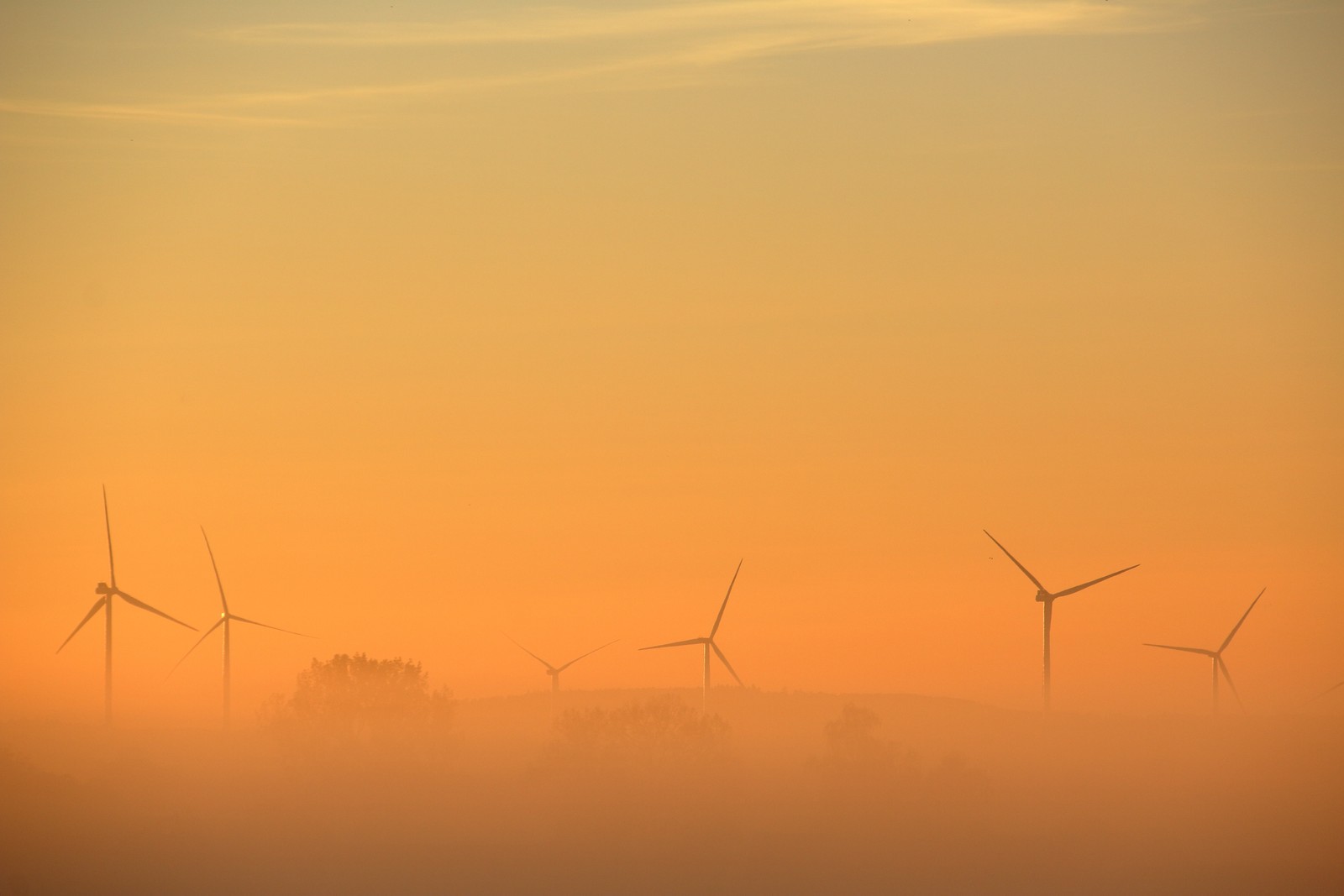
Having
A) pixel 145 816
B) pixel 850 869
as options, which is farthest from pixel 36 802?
pixel 850 869

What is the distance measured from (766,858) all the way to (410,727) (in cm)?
3576

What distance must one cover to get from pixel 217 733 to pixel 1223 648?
83000mm

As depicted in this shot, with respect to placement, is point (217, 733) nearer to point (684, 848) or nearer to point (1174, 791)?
point (684, 848)

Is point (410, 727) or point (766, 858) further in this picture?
point (410, 727)

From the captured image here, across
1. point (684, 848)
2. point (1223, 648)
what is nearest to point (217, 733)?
point (684, 848)

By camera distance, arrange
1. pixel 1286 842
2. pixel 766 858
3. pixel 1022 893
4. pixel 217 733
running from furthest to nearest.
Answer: pixel 217 733 < pixel 1286 842 < pixel 766 858 < pixel 1022 893

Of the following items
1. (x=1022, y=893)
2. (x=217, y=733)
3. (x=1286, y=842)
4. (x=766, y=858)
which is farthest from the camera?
(x=217, y=733)

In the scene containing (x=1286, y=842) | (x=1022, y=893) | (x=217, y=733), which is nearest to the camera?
(x=1022, y=893)

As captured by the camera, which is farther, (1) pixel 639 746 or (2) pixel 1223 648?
(1) pixel 639 746

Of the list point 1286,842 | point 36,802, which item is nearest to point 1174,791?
point 1286,842

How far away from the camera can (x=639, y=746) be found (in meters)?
195

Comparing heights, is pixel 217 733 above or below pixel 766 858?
above

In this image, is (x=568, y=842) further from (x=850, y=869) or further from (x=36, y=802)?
(x=36, y=802)

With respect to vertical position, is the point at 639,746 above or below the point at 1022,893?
above
